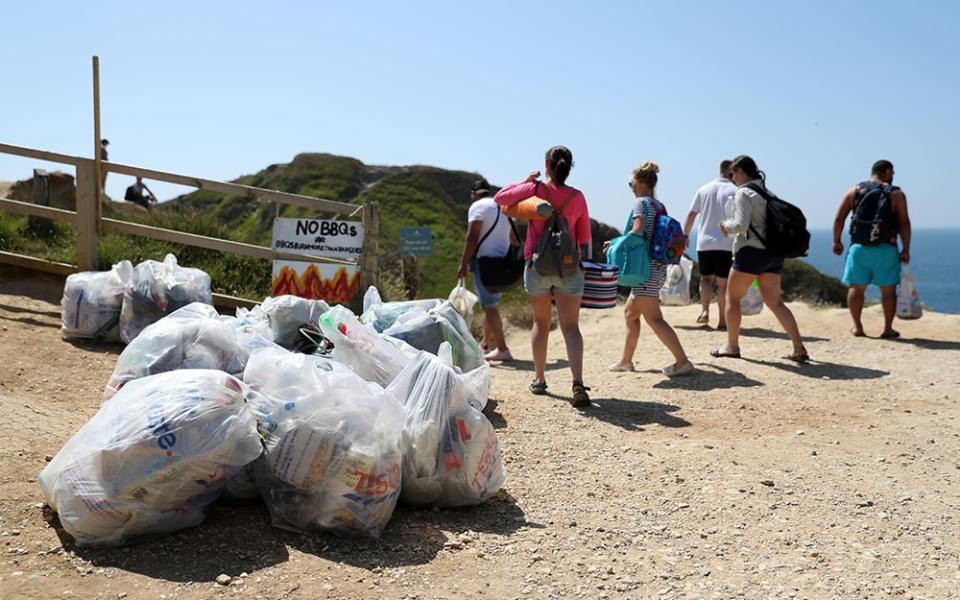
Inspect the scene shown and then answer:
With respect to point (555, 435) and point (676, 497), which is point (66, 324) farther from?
point (676, 497)

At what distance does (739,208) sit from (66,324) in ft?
17.9

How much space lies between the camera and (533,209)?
5949 millimetres

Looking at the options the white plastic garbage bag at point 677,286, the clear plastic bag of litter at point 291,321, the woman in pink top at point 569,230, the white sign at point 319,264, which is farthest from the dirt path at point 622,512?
the white plastic garbage bag at point 677,286

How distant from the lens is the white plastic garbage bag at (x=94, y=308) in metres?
7.00

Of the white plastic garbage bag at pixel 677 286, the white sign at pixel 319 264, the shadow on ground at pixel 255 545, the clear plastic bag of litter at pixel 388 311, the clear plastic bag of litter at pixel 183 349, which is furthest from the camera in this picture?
the white plastic garbage bag at pixel 677 286

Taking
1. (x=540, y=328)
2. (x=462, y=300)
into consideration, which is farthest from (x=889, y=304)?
(x=540, y=328)

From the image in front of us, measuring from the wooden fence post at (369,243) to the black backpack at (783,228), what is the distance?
11.1 feet

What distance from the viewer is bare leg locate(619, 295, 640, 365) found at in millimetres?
7234

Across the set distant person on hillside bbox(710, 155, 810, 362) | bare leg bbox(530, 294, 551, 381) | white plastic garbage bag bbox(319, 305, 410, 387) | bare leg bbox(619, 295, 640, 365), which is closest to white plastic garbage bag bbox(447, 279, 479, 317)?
bare leg bbox(619, 295, 640, 365)

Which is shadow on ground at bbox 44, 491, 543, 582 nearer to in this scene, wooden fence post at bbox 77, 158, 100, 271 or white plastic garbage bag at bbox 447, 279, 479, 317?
white plastic garbage bag at bbox 447, 279, 479, 317

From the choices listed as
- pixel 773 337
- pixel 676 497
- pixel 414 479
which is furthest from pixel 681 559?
pixel 773 337

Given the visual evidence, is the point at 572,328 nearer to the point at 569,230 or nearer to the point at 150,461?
the point at 569,230

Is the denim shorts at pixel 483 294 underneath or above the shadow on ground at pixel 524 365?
above

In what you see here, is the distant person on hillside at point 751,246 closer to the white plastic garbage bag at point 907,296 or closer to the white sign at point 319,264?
the white plastic garbage bag at point 907,296
